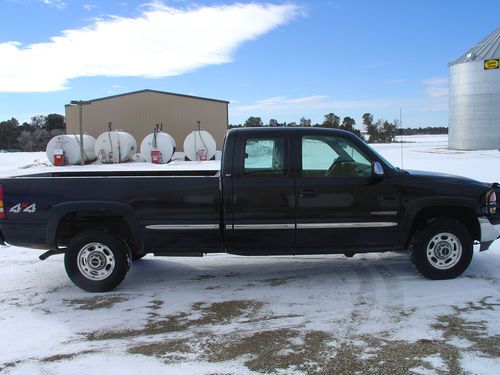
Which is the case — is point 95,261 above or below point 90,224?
below

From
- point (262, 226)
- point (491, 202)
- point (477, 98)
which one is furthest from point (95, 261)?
point (477, 98)

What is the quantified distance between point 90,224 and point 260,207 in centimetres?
207

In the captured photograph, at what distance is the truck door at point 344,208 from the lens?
5574 millimetres

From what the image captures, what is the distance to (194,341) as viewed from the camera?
13.9 ft

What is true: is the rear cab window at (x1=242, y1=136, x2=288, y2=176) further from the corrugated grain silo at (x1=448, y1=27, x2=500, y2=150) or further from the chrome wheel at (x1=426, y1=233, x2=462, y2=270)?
the corrugated grain silo at (x1=448, y1=27, x2=500, y2=150)

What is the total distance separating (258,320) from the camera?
469 cm

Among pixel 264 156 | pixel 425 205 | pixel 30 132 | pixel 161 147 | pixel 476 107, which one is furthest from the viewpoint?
pixel 30 132

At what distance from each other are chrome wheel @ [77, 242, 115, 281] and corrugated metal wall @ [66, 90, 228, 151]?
39655 millimetres

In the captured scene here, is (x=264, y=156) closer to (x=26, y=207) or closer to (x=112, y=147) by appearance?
(x=26, y=207)

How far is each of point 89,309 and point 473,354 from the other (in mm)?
3702

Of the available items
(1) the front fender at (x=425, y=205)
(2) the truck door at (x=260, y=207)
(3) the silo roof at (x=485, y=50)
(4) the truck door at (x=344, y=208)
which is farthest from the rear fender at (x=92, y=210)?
(3) the silo roof at (x=485, y=50)

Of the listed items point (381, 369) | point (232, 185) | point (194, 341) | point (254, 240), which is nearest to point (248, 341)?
point (194, 341)

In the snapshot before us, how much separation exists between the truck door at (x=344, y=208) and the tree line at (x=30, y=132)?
3824 inches

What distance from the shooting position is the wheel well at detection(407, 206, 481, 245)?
5840mm
